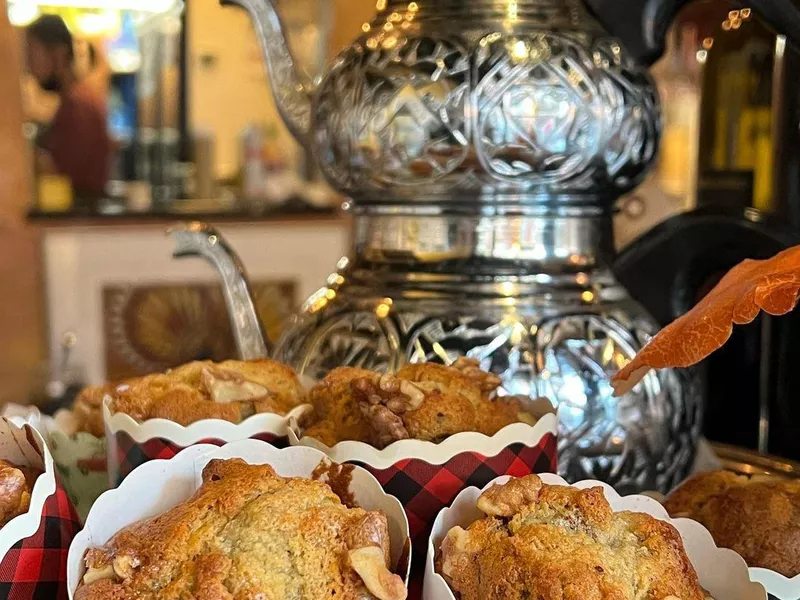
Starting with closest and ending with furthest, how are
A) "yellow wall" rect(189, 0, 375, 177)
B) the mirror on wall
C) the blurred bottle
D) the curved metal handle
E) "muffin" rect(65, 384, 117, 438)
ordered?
"muffin" rect(65, 384, 117, 438) < the curved metal handle < the blurred bottle < the mirror on wall < "yellow wall" rect(189, 0, 375, 177)

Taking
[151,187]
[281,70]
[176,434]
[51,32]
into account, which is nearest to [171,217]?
[151,187]

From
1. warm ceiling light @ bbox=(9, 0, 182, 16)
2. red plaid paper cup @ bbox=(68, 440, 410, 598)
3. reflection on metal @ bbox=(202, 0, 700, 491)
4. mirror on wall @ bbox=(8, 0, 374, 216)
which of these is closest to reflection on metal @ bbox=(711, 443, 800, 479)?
reflection on metal @ bbox=(202, 0, 700, 491)

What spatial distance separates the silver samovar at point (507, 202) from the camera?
0.58 meters

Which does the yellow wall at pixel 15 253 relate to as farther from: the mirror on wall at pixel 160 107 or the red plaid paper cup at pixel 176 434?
the red plaid paper cup at pixel 176 434

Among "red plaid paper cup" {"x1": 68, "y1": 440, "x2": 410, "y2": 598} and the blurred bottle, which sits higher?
the blurred bottle

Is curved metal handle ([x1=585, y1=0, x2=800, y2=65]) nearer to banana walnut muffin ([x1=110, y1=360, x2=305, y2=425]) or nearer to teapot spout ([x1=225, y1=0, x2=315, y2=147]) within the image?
teapot spout ([x1=225, y1=0, x2=315, y2=147])

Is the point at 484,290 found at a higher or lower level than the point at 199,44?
lower

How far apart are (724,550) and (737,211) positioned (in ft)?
1.09

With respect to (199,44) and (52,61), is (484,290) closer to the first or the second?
(52,61)

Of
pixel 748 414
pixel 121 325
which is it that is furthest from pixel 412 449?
pixel 121 325

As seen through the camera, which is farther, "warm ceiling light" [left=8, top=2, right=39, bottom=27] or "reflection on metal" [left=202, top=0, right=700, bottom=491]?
"warm ceiling light" [left=8, top=2, right=39, bottom=27]

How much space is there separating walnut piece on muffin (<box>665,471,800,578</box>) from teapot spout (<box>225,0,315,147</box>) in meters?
0.42

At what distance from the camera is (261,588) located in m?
0.33

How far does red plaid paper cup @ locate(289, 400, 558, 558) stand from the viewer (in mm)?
409
